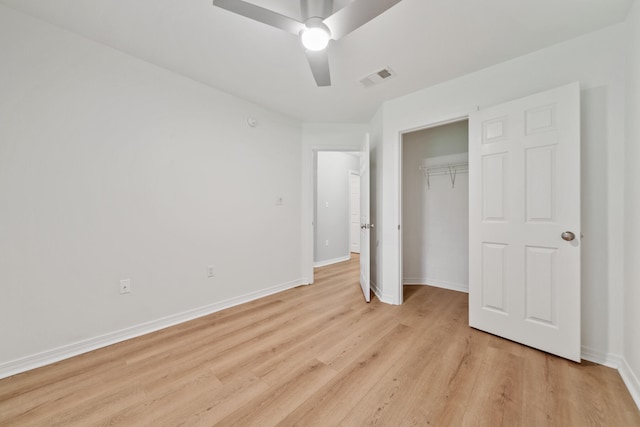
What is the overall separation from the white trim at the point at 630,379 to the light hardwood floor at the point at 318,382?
0.04 meters

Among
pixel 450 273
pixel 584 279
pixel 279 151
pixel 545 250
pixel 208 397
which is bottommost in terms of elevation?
pixel 208 397

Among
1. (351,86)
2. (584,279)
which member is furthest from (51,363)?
(584,279)

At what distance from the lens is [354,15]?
133cm

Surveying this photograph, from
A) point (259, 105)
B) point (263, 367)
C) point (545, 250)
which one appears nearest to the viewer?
point (263, 367)

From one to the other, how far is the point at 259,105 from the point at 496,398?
3.39 metres

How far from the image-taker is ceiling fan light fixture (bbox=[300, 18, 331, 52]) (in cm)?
142

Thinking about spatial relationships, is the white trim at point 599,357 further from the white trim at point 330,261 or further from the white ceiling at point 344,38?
the white trim at point 330,261

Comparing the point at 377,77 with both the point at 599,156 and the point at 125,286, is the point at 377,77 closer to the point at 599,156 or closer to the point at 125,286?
the point at 599,156

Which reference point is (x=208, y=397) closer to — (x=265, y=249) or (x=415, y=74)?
(x=265, y=249)

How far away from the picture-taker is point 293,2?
1485mm

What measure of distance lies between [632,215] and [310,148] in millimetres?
3073

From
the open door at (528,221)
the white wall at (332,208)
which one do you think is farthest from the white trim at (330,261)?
the open door at (528,221)

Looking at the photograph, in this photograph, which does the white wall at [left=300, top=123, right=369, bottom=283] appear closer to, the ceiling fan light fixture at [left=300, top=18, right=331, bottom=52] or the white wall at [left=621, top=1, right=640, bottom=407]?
the ceiling fan light fixture at [left=300, top=18, right=331, bottom=52]

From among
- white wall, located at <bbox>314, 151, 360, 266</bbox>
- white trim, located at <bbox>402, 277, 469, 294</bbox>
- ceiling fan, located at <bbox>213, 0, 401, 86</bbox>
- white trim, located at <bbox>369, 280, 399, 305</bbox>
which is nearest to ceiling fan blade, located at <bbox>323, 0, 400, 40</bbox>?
ceiling fan, located at <bbox>213, 0, 401, 86</bbox>
